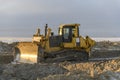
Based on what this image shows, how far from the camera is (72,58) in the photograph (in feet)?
92.8

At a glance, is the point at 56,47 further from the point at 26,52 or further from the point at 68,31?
the point at 26,52

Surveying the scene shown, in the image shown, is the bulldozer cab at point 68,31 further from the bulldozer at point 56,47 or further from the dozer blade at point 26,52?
the dozer blade at point 26,52

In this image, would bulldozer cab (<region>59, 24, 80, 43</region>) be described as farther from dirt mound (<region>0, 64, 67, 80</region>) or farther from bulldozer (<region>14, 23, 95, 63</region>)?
dirt mound (<region>0, 64, 67, 80</region>)

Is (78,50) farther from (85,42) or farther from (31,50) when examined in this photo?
(31,50)

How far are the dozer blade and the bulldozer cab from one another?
2891 mm

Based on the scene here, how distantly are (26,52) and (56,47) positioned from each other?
2327mm

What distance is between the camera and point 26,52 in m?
27.1

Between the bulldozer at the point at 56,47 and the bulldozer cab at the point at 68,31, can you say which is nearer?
the bulldozer at the point at 56,47

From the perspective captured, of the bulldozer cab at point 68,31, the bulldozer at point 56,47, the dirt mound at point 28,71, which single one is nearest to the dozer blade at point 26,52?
the bulldozer at point 56,47

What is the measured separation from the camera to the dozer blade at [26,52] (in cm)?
2633

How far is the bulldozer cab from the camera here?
2822cm

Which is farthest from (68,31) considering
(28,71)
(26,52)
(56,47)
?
(28,71)

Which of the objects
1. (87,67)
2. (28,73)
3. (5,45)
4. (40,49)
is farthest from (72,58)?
(5,45)

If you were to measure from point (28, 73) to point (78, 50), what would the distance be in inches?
291
